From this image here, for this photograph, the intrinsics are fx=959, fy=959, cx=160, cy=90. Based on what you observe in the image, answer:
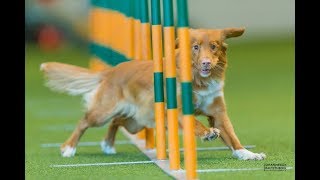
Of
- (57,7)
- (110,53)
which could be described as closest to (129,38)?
(110,53)

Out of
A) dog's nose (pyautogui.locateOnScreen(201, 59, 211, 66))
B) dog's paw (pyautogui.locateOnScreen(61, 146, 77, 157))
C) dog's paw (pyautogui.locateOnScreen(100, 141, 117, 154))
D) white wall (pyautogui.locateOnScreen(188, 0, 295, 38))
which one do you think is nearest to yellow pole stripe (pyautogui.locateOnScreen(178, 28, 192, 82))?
dog's nose (pyautogui.locateOnScreen(201, 59, 211, 66))

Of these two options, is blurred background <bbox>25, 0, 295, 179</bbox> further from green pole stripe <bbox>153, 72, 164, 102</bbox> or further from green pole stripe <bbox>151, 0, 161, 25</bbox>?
green pole stripe <bbox>151, 0, 161, 25</bbox>

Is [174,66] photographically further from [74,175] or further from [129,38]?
[129,38]

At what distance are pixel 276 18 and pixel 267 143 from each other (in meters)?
17.5

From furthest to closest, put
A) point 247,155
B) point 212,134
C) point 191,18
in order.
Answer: point 191,18 → point 247,155 → point 212,134

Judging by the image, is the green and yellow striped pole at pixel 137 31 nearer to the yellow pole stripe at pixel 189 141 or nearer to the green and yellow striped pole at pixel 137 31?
the green and yellow striped pole at pixel 137 31

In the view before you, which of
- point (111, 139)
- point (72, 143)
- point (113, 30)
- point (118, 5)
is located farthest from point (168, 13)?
point (113, 30)

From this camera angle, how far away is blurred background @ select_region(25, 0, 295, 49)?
24.5 metres

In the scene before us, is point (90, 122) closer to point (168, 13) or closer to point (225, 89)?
point (168, 13)

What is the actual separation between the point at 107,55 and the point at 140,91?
13.9 feet

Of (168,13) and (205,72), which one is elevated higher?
(168,13)

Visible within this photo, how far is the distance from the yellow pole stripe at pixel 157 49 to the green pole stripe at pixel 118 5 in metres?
1.81

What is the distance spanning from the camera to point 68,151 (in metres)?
8.87

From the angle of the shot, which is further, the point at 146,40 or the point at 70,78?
the point at 70,78
